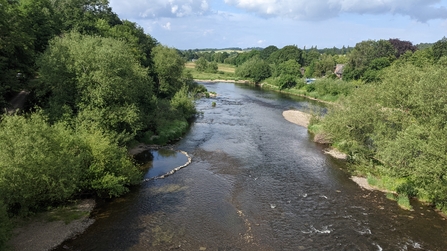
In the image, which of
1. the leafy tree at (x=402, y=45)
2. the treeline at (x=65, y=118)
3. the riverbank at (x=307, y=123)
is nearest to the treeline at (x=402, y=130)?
the riverbank at (x=307, y=123)

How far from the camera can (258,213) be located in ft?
77.9

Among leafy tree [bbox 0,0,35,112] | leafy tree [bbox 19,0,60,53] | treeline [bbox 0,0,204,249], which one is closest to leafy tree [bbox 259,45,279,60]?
treeline [bbox 0,0,204,249]

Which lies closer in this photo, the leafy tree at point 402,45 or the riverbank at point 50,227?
the riverbank at point 50,227

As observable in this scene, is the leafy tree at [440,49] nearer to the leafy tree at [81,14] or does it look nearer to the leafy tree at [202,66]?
the leafy tree at [81,14]

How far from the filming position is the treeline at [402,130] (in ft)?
77.7

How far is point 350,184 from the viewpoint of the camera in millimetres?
30047

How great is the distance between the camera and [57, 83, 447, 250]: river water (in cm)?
2014

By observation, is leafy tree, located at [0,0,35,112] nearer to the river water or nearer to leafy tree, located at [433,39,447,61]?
the river water

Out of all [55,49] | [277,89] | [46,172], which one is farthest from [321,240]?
[277,89]

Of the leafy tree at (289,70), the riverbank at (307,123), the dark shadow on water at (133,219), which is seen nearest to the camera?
the dark shadow on water at (133,219)

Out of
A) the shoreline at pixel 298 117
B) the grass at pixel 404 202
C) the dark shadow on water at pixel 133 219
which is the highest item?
the shoreline at pixel 298 117

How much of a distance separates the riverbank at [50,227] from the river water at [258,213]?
775mm

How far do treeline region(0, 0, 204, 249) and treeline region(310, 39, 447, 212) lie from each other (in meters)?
22.4

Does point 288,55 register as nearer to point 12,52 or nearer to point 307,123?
point 307,123
